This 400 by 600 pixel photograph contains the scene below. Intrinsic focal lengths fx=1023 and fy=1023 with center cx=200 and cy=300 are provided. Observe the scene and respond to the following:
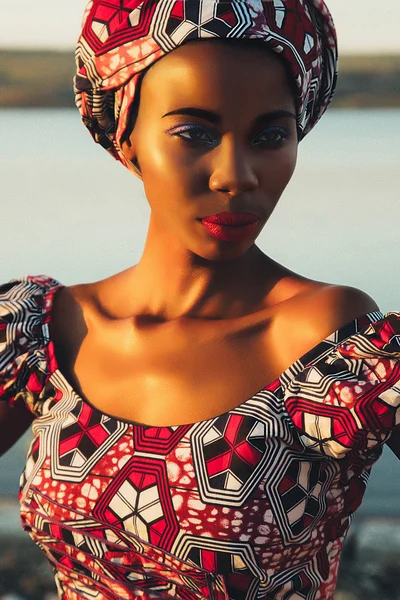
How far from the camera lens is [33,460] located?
62.2 inches

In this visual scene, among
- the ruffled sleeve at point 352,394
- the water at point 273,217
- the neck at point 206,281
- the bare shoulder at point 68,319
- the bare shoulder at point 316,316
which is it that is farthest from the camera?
the water at point 273,217

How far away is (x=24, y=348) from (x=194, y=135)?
1.64ft

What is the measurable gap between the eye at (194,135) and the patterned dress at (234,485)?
0.32 meters

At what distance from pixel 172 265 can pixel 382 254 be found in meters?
2.71

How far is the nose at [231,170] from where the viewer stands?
1.34 m

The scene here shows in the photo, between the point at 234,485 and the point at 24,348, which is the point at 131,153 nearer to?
the point at 24,348

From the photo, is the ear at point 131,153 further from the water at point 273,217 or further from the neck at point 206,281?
the water at point 273,217

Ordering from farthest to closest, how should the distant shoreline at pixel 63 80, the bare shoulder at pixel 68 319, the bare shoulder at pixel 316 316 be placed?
the distant shoreline at pixel 63 80, the bare shoulder at pixel 68 319, the bare shoulder at pixel 316 316

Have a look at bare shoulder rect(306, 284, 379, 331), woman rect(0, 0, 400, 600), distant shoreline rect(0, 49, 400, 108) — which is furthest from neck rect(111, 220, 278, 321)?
distant shoreline rect(0, 49, 400, 108)

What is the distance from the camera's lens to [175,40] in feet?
4.44

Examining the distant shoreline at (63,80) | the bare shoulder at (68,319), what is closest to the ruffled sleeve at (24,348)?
the bare shoulder at (68,319)

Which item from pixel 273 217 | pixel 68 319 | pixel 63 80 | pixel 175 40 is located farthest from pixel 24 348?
pixel 273 217

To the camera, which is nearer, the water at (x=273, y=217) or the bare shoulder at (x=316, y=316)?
the bare shoulder at (x=316, y=316)

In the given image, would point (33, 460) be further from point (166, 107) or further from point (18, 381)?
point (166, 107)
